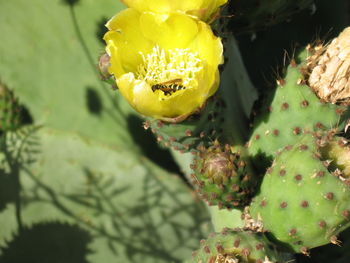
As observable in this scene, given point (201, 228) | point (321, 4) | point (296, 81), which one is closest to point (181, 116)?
point (296, 81)

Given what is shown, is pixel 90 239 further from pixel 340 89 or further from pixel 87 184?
pixel 340 89

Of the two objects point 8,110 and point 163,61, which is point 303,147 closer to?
point 163,61

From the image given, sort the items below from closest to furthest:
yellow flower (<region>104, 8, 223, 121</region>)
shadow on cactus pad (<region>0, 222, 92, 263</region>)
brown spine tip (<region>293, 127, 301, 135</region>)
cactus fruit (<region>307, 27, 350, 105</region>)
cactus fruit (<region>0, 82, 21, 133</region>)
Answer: yellow flower (<region>104, 8, 223, 121</region>), cactus fruit (<region>307, 27, 350, 105</region>), brown spine tip (<region>293, 127, 301, 135</region>), shadow on cactus pad (<region>0, 222, 92, 263</region>), cactus fruit (<region>0, 82, 21, 133</region>)

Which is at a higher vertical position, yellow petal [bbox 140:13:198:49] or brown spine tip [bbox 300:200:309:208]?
yellow petal [bbox 140:13:198:49]

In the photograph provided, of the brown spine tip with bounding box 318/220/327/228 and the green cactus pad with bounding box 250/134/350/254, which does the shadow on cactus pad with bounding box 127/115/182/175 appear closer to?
the green cactus pad with bounding box 250/134/350/254

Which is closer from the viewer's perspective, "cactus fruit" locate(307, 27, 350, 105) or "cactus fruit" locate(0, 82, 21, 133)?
"cactus fruit" locate(307, 27, 350, 105)

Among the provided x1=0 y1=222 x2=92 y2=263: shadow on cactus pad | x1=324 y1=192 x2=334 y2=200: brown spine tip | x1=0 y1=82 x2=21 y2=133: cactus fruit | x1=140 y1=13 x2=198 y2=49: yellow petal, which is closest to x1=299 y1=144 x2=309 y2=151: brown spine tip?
x1=324 y1=192 x2=334 y2=200: brown spine tip

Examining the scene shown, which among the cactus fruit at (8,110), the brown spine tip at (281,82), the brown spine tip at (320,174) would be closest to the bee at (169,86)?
the brown spine tip at (281,82)
